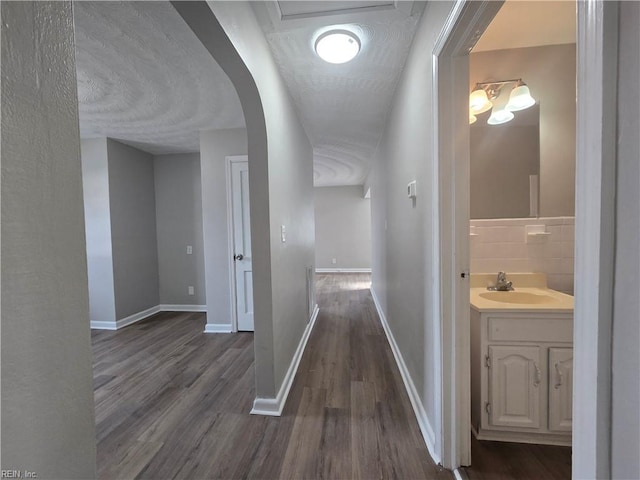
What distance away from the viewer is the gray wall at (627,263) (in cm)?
40

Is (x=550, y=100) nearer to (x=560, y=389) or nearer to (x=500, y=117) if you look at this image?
(x=500, y=117)

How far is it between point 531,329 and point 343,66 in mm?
2026

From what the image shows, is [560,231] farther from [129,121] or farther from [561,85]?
[129,121]

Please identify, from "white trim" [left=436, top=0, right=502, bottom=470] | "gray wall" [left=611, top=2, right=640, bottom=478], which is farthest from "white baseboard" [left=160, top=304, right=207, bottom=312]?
"gray wall" [left=611, top=2, right=640, bottom=478]

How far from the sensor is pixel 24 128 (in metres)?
0.40

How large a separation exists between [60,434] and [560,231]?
2.51m

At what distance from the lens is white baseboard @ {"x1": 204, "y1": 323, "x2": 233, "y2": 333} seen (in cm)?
321

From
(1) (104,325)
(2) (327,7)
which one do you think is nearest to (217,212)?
(1) (104,325)

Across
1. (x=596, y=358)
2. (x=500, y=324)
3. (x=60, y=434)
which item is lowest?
(x=500, y=324)

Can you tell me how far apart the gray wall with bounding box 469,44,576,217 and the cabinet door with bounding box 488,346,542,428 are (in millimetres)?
1035

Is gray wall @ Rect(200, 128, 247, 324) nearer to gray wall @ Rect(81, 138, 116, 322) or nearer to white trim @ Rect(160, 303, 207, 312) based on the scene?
white trim @ Rect(160, 303, 207, 312)

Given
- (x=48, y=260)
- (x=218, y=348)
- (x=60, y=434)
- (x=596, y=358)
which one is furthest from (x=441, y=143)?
(x=218, y=348)

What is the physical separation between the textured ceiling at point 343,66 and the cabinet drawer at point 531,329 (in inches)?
68.8

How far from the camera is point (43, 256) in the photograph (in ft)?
1.39
